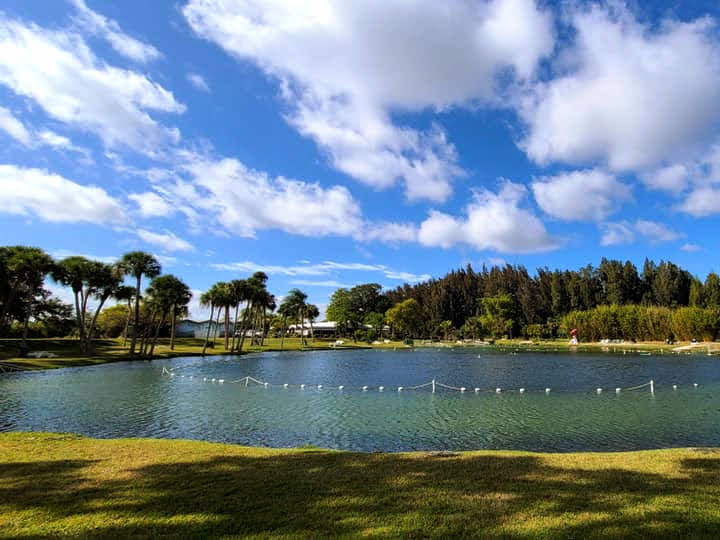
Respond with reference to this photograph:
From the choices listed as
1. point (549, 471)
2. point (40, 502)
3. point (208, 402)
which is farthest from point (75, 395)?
point (549, 471)

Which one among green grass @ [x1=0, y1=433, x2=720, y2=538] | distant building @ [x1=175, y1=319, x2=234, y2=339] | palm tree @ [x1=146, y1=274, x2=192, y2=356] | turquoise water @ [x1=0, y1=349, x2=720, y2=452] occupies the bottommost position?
turquoise water @ [x1=0, y1=349, x2=720, y2=452]

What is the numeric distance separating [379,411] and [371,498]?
13.9 m

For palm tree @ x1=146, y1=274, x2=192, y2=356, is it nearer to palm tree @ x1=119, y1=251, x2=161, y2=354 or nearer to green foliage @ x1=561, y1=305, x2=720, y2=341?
palm tree @ x1=119, y1=251, x2=161, y2=354

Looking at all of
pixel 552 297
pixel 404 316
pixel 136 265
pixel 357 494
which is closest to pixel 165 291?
Answer: pixel 136 265

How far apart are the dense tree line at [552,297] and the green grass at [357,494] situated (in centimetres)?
Result: 11003

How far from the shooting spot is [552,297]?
125375 millimetres

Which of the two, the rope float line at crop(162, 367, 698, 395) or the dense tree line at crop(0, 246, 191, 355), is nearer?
the rope float line at crop(162, 367, 698, 395)

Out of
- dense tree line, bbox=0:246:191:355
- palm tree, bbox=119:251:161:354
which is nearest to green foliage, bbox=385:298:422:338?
dense tree line, bbox=0:246:191:355

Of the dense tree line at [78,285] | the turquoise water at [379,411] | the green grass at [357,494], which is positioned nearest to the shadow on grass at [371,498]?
the green grass at [357,494]

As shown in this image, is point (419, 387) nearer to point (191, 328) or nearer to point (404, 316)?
point (404, 316)

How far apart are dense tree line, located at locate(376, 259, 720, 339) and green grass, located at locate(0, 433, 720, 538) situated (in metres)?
110

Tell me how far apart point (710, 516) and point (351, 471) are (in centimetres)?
578

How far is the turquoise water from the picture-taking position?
1550 centimetres

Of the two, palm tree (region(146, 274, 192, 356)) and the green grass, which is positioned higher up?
palm tree (region(146, 274, 192, 356))
